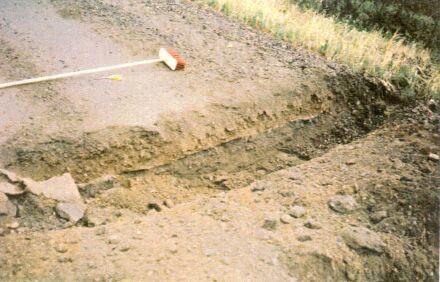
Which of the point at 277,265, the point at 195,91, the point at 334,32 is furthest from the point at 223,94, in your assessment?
the point at 334,32

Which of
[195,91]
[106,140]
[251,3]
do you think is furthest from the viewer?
[251,3]

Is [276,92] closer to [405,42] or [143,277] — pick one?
[143,277]

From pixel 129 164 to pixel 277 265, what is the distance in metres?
1.57

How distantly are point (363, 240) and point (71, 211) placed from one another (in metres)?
1.96

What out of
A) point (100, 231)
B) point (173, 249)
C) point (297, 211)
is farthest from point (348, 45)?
point (100, 231)

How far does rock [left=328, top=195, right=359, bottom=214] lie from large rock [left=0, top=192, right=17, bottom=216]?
2168 mm

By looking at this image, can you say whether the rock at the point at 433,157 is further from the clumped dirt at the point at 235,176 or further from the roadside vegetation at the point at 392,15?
the roadside vegetation at the point at 392,15

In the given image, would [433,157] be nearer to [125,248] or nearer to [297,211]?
[297,211]

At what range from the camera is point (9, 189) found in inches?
116

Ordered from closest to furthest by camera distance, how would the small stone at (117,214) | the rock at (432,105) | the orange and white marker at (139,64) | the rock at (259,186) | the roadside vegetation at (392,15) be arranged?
the small stone at (117,214)
the rock at (259,186)
the orange and white marker at (139,64)
the rock at (432,105)
the roadside vegetation at (392,15)

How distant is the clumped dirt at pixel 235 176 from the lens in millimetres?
2613

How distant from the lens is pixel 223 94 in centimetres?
423

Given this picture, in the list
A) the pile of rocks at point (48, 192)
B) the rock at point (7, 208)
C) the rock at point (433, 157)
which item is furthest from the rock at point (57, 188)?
the rock at point (433, 157)

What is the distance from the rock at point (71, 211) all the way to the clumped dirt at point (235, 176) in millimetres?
46
